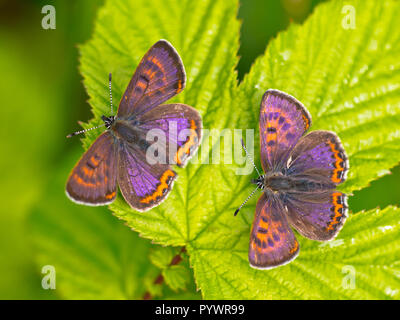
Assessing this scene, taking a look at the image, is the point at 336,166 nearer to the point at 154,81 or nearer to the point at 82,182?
the point at 154,81

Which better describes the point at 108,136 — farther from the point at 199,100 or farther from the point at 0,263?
the point at 0,263

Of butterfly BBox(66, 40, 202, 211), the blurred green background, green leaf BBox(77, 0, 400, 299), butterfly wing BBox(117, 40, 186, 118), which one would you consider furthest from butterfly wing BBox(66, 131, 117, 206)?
the blurred green background

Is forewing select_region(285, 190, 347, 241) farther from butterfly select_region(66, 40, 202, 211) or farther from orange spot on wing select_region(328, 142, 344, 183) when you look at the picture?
butterfly select_region(66, 40, 202, 211)

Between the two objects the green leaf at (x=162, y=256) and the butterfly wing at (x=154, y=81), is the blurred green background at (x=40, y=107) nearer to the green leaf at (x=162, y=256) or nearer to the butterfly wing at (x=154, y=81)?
the green leaf at (x=162, y=256)

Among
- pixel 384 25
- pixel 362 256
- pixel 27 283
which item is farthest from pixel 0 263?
pixel 384 25

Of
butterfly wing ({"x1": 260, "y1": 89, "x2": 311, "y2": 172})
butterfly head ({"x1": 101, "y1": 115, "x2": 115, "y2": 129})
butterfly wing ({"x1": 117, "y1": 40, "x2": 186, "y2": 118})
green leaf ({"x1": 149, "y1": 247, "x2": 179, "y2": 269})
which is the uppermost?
butterfly wing ({"x1": 117, "y1": 40, "x2": 186, "y2": 118})

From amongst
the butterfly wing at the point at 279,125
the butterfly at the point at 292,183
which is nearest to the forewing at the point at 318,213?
the butterfly at the point at 292,183
